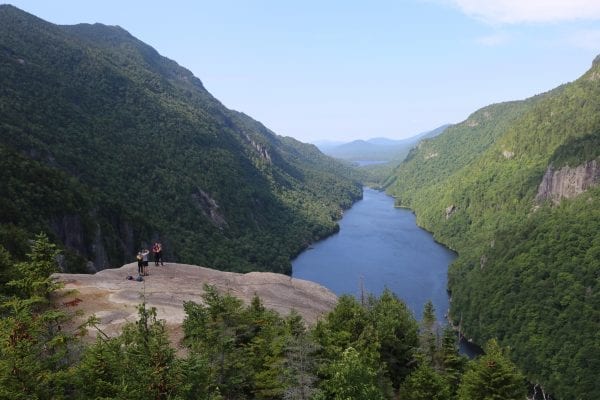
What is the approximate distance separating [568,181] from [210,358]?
16642 cm

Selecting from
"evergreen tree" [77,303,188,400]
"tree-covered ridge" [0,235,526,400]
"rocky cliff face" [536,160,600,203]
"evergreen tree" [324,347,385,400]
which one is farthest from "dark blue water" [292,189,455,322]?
"evergreen tree" [77,303,188,400]

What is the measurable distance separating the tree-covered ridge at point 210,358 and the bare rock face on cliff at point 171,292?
251 centimetres

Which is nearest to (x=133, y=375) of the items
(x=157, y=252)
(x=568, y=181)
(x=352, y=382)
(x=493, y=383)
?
(x=352, y=382)

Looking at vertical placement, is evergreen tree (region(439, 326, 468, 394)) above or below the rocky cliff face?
below

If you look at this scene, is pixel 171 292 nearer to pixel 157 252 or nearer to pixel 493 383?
pixel 157 252

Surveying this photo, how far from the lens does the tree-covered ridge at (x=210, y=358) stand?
15.9m

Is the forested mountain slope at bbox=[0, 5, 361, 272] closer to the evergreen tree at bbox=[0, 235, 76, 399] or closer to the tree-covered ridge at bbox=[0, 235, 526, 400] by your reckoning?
the tree-covered ridge at bbox=[0, 235, 526, 400]

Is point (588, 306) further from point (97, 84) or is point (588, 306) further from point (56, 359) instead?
point (97, 84)

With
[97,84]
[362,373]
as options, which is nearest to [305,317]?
[362,373]

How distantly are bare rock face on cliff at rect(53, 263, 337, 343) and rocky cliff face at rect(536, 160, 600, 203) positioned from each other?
136233mm

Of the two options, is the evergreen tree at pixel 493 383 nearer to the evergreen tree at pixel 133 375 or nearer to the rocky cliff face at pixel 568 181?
the evergreen tree at pixel 133 375

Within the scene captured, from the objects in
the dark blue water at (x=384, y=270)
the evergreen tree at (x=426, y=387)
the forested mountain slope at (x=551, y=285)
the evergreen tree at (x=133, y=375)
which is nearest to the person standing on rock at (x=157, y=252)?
the evergreen tree at (x=426, y=387)

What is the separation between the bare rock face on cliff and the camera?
94.8 feet

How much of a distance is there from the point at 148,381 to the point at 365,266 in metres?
159
